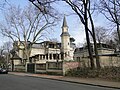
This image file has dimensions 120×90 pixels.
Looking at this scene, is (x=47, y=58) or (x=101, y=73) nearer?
(x=101, y=73)

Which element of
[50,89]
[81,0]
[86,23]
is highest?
[81,0]

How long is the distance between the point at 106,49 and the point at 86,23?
62.3m

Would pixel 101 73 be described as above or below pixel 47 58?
below

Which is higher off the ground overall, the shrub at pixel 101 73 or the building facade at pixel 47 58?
the building facade at pixel 47 58

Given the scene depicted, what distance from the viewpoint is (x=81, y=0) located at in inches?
1281

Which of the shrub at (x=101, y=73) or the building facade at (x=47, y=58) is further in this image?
the building facade at (x=47, y=58)

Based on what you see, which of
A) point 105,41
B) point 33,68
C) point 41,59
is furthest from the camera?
point 105,41

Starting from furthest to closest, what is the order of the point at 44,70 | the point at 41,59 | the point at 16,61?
the point at 41,59 < the point at 16,61 < the point at 44,70

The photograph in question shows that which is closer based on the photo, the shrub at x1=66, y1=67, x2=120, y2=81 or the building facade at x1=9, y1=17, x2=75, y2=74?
the shrub at x1=66, y1=67, x2=120, y2=81

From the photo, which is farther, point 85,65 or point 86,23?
point 85,65

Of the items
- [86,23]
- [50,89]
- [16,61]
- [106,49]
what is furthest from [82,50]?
[50,89]

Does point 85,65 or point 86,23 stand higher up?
point 86,23

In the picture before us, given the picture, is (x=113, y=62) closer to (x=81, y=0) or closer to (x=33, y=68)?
(x=81, y=0)

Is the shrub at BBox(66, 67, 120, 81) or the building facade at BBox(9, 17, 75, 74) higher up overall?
the building facade at BBox(9, 17, 75, 74)
